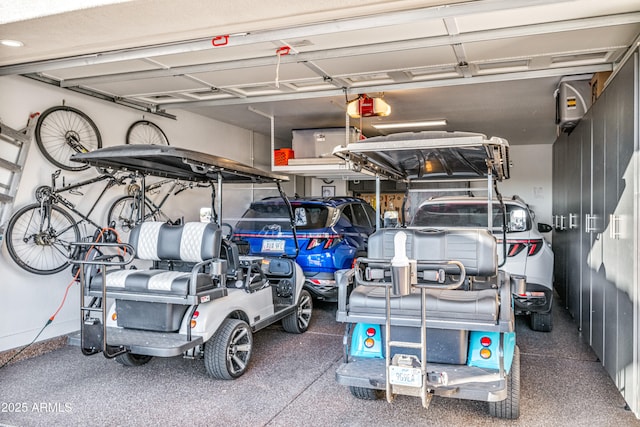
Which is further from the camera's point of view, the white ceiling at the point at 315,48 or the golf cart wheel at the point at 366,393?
the golf cart wheel at the point at 366,393

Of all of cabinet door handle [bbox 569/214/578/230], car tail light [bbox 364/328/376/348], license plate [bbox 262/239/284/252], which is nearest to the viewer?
car tail light [bbox 364/328/376/348]

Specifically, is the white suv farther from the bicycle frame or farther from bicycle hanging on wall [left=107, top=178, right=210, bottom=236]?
the bicycle frame

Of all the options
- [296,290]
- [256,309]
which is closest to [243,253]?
[296,290]

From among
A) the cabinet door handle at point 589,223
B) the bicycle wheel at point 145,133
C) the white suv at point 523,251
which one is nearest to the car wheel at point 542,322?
the white suv at point 523,251

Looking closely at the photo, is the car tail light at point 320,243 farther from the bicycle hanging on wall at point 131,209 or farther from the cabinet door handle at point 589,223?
the cabinet door handle at point 589,223

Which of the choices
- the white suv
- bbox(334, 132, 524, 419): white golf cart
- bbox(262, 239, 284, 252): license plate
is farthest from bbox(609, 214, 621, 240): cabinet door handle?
bbox(262, 239, 284, 252): license plate

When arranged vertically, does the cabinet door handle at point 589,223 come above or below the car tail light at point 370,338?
above

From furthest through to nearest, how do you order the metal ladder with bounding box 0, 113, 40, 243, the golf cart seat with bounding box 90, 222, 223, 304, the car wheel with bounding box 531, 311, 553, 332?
the car wheel with bounding box 531, 311, 553, 332 → the metal ladder with bounding box 0, 113, 40, 243 → the golf cart seat with bounding box 90, 222, 223, 304

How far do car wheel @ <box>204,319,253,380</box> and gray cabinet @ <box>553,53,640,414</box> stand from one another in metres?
2.88

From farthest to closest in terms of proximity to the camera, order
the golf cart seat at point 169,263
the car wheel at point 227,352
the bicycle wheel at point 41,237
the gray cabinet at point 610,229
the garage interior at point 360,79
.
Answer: the bicycle wheel at point 41,237 < the car wheel at point 227,352 < the golf cart seat at point 169,263 < the garage interior at point 360,79 < the gray cabinet at point 610,229

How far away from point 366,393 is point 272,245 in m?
2.90

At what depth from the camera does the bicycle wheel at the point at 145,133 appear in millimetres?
6223

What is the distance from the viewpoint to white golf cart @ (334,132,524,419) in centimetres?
281

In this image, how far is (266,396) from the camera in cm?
374
